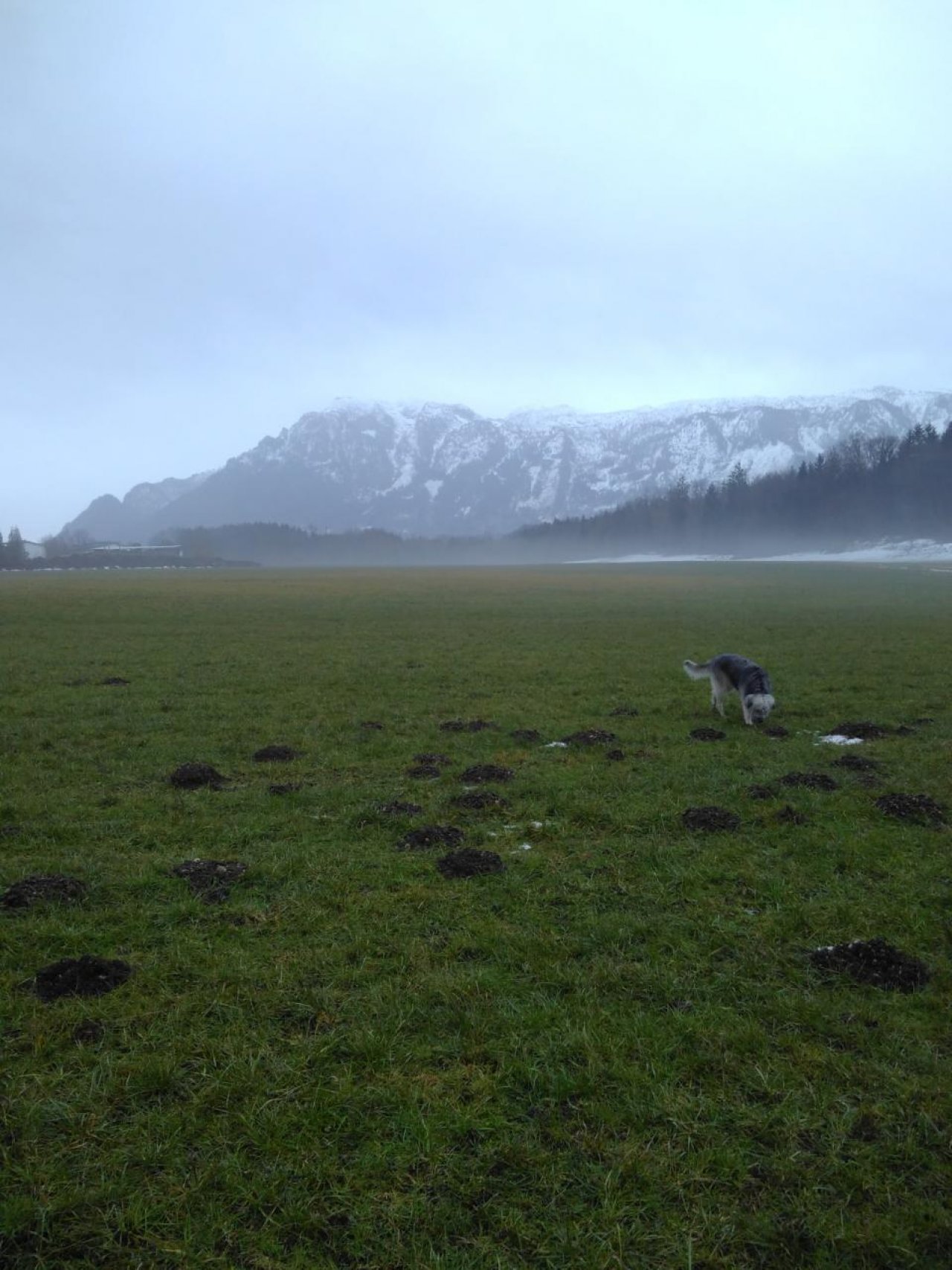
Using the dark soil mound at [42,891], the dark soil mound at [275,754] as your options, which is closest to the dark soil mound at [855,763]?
the dark soil mound at [275,754]

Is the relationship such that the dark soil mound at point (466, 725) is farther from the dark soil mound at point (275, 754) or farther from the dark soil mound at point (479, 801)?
the dark soil mound at point (479, 801)

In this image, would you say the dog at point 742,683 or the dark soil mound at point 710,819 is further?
the dog at point 742,683

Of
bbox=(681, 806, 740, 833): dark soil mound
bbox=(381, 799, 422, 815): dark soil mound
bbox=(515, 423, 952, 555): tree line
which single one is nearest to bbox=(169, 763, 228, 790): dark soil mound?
bbox=(381, 799, 422, 815): dark soil mound

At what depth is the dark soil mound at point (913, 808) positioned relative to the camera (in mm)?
9133

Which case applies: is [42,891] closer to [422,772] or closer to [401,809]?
[401,809]

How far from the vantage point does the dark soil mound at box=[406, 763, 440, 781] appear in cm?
1119

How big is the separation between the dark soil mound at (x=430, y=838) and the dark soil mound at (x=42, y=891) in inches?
136

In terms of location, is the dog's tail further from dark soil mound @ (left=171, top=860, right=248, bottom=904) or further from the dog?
dark soil mound @ (left=171, top=860, right=248, bottom=904)


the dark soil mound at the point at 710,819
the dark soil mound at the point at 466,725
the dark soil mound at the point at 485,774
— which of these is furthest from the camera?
the dark soil mound at the point at 466,725

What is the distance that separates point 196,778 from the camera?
10.8m

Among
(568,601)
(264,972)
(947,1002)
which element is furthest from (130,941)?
(568,601)

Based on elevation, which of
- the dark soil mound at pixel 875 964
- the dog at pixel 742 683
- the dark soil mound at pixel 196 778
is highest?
the dog at pixel 742 683

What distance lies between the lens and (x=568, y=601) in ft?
156

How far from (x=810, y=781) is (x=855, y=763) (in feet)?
4.85
